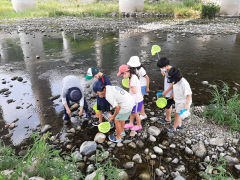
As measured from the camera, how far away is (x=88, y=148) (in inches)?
123

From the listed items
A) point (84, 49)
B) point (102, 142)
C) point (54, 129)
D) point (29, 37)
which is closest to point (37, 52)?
point (84, 49)

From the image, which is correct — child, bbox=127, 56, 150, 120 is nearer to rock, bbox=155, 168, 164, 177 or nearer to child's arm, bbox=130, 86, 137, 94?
child's arm, bbox=130, 86, 137, 94

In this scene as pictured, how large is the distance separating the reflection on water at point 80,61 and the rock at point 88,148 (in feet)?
2.95

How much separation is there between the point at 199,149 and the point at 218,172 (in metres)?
0.42

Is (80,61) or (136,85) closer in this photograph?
(136,85)

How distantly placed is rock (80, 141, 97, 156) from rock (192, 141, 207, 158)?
1.65 m

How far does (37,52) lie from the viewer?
8.75 metres

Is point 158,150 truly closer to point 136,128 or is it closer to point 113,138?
point 136,128

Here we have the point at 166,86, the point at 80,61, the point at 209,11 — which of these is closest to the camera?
the point at 166,86

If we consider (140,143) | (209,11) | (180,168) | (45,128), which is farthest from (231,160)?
(209,11)

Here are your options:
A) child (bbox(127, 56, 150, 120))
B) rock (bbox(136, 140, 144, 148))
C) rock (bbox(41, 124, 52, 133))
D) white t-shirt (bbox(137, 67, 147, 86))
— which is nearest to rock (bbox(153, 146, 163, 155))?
rock (bbox(136, 140, 144, 148))

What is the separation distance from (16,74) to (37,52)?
2.72 m

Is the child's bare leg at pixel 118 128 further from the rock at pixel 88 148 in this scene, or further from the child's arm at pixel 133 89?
the child's arm at pixel 133 89

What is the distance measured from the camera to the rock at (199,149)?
3.00 metres
